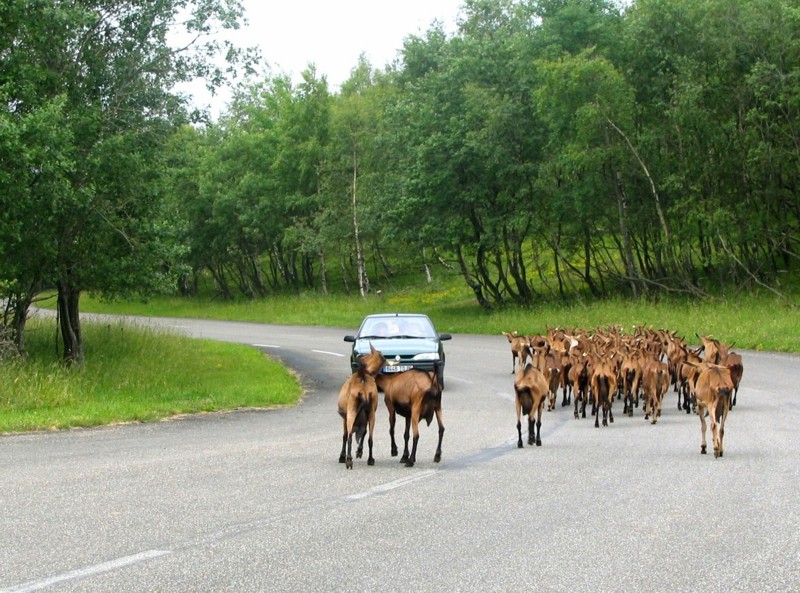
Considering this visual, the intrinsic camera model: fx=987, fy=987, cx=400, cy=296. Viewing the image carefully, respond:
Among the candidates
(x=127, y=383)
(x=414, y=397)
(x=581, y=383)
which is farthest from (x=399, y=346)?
(x=414, y=397)

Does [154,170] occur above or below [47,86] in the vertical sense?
below

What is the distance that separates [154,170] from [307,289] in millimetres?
44478

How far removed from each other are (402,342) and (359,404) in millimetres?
10006

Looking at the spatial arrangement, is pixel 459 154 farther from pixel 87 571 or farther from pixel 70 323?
pixel 87 571

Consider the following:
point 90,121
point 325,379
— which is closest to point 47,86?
point 90,121

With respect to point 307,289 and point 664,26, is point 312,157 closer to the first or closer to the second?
point 307,289

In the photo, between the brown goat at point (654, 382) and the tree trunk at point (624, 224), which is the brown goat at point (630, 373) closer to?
the brown goat at point (654, 382)

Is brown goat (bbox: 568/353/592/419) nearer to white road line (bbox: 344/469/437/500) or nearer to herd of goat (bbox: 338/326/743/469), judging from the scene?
herd of goat (bbox: 338/326/743/469)

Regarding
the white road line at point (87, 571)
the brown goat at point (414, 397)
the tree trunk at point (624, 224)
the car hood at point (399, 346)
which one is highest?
the tree trunk at point (624, 224)

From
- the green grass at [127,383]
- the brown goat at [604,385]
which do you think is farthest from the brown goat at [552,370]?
the green grass at [127,383]

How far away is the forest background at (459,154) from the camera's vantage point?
21234 millimetres

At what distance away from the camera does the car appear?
19.8m

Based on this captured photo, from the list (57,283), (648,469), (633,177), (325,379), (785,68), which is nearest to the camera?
(648,469)

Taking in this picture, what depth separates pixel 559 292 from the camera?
4672 centimetres
